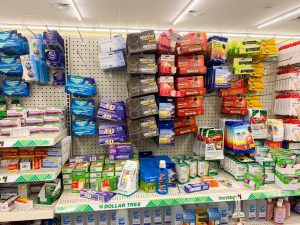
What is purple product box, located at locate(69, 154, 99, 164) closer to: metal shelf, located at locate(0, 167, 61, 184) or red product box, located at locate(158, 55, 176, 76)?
metal shelf, located at locate(0, 167, 61, 184)

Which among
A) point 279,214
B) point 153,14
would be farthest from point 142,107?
point 153,14

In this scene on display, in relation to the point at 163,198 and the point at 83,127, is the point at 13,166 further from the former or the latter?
the point at 163,198

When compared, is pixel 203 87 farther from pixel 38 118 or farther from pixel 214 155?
pixel 38 118

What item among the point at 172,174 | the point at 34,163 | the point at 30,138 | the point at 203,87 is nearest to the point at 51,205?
the point at 34,163

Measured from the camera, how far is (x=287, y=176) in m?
1.75

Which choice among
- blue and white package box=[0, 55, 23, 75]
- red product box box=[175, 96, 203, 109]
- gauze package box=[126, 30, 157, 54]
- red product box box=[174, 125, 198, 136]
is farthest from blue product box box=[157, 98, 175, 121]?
blue and white package box=[0, 55, 23, 75]

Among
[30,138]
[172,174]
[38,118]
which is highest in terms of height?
[38,118]

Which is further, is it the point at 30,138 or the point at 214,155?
the point at 214,155

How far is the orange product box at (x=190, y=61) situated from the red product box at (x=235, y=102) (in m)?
0.46

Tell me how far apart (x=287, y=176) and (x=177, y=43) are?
4.30 ft

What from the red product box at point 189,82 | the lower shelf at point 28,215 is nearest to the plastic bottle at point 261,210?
the red product box at point 189,82

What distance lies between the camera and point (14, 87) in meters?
1.90

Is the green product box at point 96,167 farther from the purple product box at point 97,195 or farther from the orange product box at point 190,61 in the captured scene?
the orange product box at point 190,61

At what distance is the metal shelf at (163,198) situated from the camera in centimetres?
153
